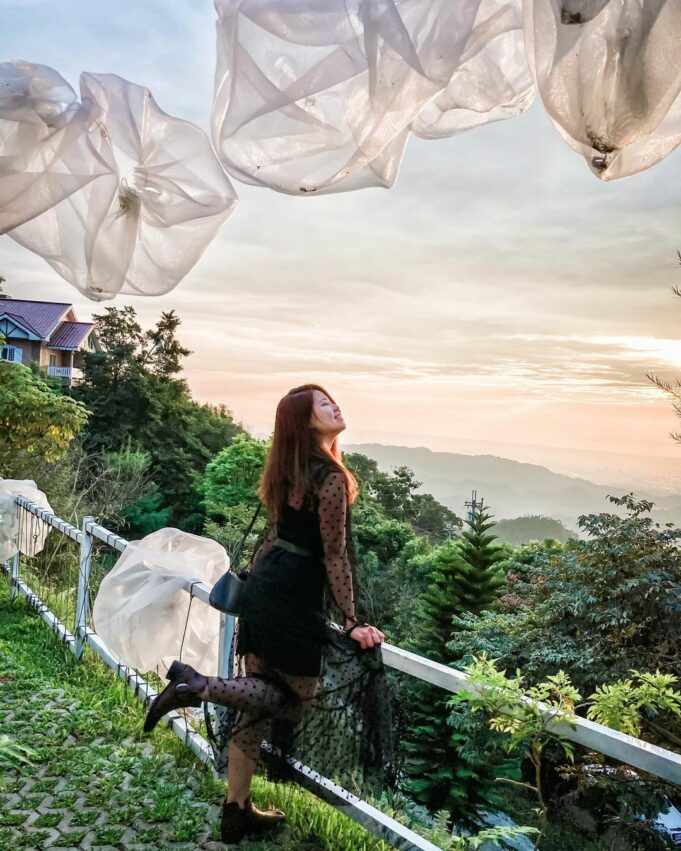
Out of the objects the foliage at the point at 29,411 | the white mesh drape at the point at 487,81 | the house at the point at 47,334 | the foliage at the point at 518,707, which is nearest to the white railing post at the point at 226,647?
the foliage at the point at 518,707

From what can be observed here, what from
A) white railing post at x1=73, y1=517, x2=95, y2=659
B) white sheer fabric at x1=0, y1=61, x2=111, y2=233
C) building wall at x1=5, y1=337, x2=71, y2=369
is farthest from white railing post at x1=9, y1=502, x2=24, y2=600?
building wall at x1=5, y1=337, x2=71, y2=369

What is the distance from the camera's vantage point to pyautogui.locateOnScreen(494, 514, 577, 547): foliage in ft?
41.9

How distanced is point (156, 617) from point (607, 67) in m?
1.85

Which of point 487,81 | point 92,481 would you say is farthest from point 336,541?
point 92,481

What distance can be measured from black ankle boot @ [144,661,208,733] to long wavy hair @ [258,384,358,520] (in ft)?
1.22

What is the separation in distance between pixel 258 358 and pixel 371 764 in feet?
99.4

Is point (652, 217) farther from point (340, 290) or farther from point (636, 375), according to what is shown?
point (340, 290)

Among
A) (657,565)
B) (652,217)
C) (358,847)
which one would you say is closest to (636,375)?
(657,565)

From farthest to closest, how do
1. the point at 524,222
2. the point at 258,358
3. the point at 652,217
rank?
the point at 258,358, the point at 524,222, the point at 652,217

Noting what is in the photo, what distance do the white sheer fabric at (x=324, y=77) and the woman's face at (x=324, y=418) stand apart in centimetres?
48

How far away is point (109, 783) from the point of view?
1968mm

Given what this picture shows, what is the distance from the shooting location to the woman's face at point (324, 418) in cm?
156

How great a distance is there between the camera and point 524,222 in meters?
20.8
